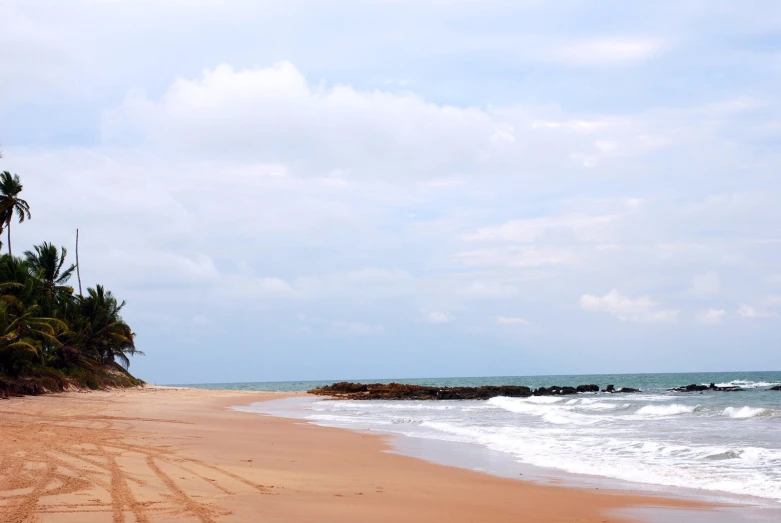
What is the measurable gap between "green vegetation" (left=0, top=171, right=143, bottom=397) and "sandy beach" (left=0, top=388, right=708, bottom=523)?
48.7ft

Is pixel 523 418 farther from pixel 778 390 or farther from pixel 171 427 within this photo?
pixel 778 390

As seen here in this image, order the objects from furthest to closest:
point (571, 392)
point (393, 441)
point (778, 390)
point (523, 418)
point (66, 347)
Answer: point (571, 392), point (778, 390), point (66, 347), point (523, 418), point (393, 441)

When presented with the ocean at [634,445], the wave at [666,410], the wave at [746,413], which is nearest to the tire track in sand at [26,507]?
the ocean at [634,445]

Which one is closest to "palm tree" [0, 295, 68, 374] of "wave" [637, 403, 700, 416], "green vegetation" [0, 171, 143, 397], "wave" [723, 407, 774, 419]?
"green vegetation" [0, 171, 143, 397]

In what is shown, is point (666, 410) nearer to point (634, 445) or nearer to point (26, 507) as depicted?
point (634, 445)

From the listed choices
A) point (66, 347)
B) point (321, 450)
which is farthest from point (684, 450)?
point (66, 347)

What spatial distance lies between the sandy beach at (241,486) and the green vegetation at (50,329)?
14835mm

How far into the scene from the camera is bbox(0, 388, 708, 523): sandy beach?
6.95m

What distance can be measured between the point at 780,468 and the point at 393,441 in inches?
344

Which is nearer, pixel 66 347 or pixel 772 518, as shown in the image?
pixel 772 518

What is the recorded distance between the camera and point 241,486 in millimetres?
8617

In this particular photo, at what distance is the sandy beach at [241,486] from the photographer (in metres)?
6.95

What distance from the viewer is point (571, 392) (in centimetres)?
5938

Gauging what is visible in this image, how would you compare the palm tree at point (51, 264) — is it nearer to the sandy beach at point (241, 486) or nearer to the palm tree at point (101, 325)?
the palm tree at point (101, 325)
